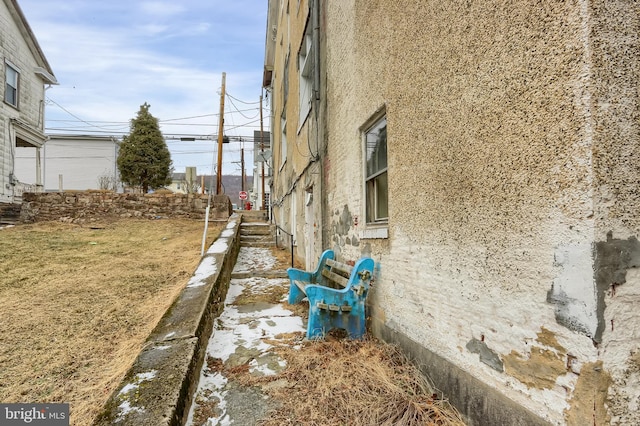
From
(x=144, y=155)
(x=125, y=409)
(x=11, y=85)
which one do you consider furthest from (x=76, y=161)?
(x=125, y=409)

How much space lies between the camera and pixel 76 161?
2981 centimetres

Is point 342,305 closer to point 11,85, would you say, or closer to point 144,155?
point 144,155

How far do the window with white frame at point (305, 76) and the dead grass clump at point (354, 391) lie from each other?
528 cm

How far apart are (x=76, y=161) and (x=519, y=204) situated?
35493 mm

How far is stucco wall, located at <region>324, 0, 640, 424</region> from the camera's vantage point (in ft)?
5.03

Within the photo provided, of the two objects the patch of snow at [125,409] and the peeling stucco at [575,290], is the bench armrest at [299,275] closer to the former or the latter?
the patch of snow at [125,409]

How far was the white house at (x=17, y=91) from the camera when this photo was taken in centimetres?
1481

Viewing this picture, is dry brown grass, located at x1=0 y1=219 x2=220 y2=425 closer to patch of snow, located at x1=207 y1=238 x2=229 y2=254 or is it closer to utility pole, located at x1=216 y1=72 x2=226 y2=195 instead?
patch of snow, located at x1=207 y1=238 x2=229 y2=254

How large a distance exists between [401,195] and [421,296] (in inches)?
35.1

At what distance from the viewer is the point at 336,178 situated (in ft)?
17.4

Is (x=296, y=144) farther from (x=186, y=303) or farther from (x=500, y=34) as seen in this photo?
(x=500, y=34)

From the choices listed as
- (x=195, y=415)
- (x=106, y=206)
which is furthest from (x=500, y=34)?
(x=106, y=206)

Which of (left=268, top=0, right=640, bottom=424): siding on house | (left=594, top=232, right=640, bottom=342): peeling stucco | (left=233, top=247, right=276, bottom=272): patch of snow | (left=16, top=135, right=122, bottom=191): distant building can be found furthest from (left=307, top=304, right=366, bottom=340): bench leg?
(left=16, top=135, right=122, bottom=191): distant building

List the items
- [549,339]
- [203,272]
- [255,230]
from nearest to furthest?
[549,339] → [203,272] → [255,230]
